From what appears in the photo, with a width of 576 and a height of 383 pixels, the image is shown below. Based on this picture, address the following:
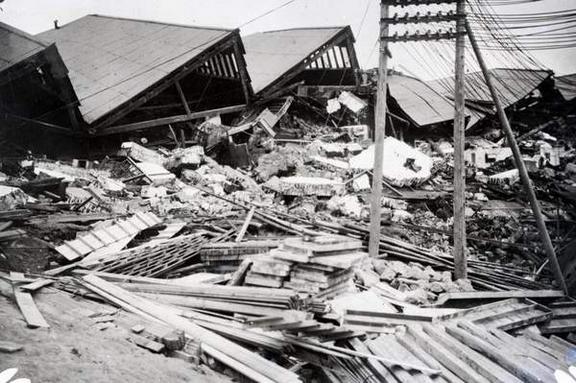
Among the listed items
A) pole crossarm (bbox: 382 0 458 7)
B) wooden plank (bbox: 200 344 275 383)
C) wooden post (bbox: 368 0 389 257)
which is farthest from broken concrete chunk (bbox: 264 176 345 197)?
wooden plank (bbox: 200 344 275 383)

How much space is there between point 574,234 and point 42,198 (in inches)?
481

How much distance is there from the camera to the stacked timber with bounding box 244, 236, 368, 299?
16.4 ft

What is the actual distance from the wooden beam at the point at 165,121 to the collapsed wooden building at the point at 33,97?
1094 millimetres

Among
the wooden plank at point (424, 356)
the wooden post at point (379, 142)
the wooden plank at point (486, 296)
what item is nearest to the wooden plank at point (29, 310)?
the wooden plank at point (424, 356)

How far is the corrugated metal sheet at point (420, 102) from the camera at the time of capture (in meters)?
20.0

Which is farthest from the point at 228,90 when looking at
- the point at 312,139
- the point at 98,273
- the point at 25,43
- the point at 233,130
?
the point at 98,273

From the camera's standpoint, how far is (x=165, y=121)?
48.0ft

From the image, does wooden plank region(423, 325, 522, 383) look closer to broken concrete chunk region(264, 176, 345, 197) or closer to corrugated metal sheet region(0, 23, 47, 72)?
broken concrete chunk region(264, 176, 345, 197)

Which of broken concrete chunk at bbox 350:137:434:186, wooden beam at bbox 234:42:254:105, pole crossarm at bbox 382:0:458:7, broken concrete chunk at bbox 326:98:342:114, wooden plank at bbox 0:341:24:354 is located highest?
wooden beam at bbox 234:42:254:105

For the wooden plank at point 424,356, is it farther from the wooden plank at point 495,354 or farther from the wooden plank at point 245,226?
the wooden plank at point 245,226

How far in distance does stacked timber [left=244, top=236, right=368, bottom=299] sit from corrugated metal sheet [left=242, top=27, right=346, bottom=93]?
42.4 feet

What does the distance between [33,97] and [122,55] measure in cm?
524

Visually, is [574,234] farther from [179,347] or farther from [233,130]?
[233,130]

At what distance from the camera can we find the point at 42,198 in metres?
8.84
